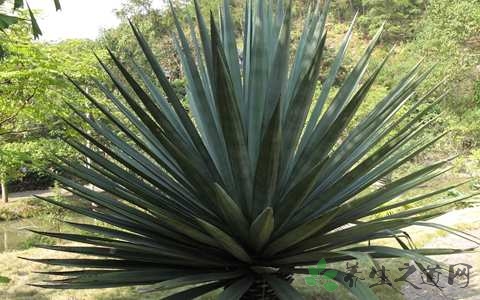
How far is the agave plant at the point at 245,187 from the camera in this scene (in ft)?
5.91

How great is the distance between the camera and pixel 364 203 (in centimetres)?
205

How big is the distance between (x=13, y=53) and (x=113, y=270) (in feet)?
16.2

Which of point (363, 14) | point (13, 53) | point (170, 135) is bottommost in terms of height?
point (170, 135)

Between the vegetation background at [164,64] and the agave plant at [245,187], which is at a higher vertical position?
the vegetation background at [164,64]

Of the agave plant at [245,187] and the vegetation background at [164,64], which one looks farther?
the vegetation background at [164,64]

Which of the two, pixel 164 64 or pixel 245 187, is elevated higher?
pixel 164 64

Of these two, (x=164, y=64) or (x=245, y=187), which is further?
(x=164, y=64)

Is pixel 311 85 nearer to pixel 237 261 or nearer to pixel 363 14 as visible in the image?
pixel 237 261

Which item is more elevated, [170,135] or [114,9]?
[114,9]

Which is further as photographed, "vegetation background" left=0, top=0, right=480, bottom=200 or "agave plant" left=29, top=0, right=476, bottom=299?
"vegetation background" left=0, top=0, right=480, bottom=200

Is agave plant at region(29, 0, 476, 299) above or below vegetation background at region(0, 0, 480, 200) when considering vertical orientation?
below

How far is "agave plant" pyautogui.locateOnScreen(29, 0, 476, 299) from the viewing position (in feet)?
5.91

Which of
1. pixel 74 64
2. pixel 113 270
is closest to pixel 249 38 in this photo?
pixel 113 270

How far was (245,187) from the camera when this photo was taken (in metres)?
1.96
